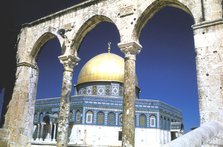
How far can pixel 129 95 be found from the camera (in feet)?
22.2

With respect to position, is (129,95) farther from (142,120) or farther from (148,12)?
(142,120)

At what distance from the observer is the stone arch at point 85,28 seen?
318 inches

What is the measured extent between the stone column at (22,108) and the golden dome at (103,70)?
50.6 feet

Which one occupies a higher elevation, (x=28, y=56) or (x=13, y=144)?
(x=28, y=56)

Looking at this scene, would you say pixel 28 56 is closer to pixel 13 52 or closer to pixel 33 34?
pixel 33 34

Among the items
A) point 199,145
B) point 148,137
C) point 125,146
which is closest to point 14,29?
point 199,145

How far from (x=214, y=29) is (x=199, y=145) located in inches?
127

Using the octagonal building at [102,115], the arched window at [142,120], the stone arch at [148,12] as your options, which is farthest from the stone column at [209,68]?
the arched window at [142,120]

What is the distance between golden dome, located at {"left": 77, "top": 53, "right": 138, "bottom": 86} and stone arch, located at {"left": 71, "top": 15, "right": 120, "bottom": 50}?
53.5ft

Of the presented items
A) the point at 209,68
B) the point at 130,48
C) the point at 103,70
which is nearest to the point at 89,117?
the point at 103,70

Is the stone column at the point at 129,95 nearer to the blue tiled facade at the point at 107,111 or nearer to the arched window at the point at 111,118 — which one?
the blue tiled facade at the point at 107,111

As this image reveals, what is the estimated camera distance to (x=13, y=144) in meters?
8.47

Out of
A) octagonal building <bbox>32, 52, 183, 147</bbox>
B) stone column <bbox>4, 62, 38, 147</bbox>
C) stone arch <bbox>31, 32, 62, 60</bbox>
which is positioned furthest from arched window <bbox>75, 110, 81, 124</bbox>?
stone arch <bbox>31, 32, 62, 60</bbox>

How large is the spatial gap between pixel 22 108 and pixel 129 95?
169 inches
